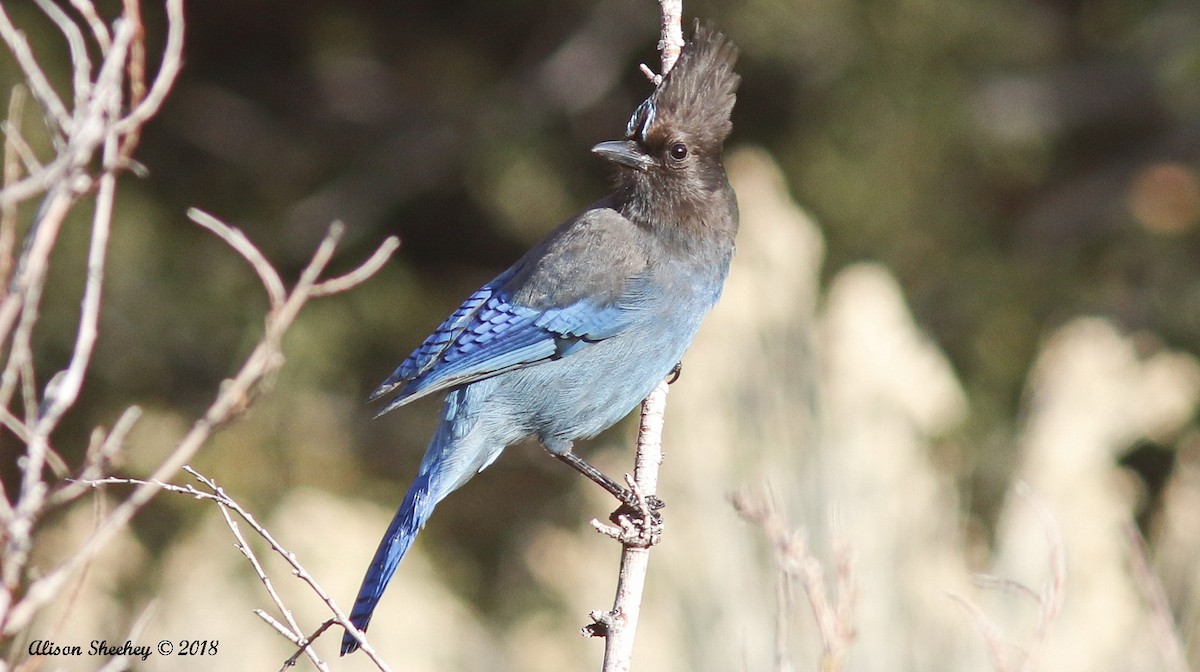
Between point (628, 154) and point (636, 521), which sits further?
point (628, 154)

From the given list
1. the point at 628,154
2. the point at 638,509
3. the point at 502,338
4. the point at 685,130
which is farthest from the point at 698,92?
the point at 638,509

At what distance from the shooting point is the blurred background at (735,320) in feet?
13.1

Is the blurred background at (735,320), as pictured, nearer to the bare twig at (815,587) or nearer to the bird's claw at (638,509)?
the bird's claw at (638,509)

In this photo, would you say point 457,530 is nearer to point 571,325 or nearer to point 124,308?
point 124,308

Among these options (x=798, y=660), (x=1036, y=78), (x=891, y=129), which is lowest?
(x=798, y=660)

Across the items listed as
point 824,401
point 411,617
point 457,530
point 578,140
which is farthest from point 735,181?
point 457,530

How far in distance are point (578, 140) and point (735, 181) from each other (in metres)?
1.49

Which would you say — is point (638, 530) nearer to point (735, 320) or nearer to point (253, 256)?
point (253, 256)

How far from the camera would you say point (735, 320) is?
4230 mm

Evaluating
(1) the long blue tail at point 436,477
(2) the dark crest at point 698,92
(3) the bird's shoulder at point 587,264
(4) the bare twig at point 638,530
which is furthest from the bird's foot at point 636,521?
(2) the dark crest at point 698,92

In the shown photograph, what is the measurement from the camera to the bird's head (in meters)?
2.88

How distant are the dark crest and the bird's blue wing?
44 cm

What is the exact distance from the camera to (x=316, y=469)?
5383mm

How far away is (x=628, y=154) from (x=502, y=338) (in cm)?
50
